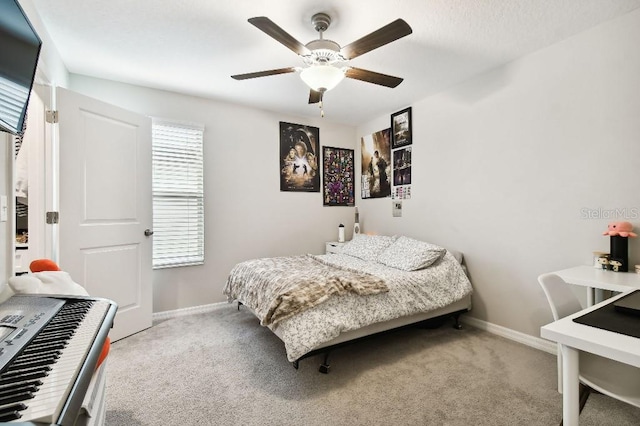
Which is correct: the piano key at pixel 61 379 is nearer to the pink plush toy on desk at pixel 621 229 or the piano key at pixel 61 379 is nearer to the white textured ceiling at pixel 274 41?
the white textured ceiling at pixel 274 41

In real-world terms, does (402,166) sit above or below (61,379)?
above

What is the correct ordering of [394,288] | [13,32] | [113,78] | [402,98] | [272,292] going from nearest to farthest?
[13,32] < [272,292] < [394,288] < [113,78] < [402,98]

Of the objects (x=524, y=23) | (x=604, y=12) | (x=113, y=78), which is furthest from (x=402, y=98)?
(x=113, y=78)

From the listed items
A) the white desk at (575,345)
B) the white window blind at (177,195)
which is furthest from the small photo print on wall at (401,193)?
the white desk at (575,345)

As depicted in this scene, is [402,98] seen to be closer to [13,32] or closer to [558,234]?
[558,234]

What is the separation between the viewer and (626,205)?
83.0 inches

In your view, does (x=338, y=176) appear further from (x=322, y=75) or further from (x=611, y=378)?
(x=611, y=378)

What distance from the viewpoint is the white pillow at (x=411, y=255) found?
2.86 m

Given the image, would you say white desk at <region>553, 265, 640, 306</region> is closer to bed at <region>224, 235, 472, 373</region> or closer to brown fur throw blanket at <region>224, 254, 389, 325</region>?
bed at <region>224, 235, 472, 373</region>

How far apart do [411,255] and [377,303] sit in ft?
2.59

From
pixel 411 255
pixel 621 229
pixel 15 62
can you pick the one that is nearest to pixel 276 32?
pixel 15 62

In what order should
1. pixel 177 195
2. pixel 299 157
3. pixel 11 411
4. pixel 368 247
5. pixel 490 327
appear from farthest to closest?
pixel 299 157
pixel 368 247
pixel 177 195
pixel 490 327
pixel 11 411

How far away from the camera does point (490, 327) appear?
9.61 ft

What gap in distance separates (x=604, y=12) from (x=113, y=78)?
4145 mm
